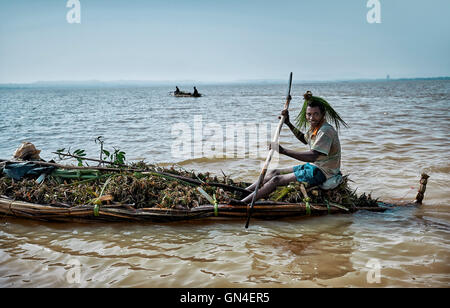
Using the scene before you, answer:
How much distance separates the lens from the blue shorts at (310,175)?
14.3ft

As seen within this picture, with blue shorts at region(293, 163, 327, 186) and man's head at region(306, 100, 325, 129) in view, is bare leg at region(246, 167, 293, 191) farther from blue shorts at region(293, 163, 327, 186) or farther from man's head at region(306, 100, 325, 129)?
man's head at region(306, 100, 325, 129)

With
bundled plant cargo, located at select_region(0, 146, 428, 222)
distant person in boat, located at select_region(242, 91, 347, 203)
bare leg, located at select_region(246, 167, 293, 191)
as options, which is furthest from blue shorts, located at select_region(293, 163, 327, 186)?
bare leg, located at select_region(246, 167, 293, 191)

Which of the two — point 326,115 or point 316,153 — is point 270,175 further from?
point 326,115

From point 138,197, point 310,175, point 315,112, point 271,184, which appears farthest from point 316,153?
point 138,197

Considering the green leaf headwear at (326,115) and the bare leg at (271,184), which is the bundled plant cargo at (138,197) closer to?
the bare leg at (271,184)

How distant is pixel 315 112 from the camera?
4.23 metres

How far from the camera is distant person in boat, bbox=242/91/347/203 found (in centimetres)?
411

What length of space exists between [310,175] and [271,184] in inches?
20.0

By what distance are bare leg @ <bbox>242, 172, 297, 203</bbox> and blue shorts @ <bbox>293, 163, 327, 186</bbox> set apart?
3.5 inches

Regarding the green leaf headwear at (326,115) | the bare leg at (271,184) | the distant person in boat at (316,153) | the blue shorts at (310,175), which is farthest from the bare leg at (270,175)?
the green leaf headwear at (326,115)

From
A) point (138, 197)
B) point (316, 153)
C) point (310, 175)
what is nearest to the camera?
point (316, 153)

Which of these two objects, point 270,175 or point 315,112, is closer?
point 315,112

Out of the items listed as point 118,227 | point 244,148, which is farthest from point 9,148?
point 118,227
